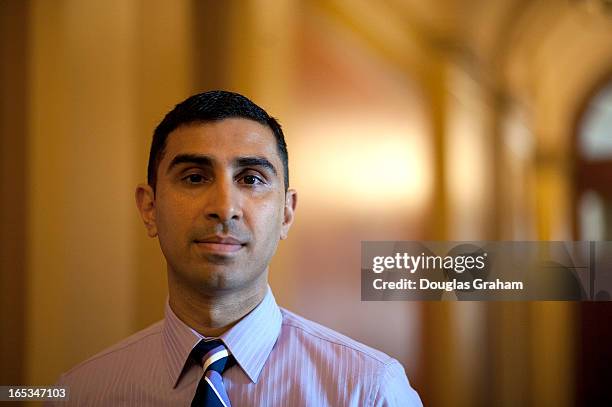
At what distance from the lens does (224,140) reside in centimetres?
159

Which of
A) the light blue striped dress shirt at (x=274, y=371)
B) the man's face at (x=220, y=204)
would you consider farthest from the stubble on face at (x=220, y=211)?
the light blue striped dress shirt at (x=274, y=371)

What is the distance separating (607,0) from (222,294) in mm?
1261

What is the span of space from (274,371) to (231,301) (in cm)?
20

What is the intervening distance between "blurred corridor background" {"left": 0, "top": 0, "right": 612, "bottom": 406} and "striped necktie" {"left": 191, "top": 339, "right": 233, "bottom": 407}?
31cm

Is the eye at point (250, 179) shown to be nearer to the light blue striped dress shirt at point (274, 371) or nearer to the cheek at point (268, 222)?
the cheek at point (268, 222)

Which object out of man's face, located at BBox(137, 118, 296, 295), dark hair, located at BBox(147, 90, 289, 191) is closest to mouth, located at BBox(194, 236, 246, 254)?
man's face, located at BBox(137, 118, 296, 295)

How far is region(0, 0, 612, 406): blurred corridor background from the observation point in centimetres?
177

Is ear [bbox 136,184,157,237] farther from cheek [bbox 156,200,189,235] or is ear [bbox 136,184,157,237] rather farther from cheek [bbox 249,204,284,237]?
cheek [bbox 249,204,284,237]

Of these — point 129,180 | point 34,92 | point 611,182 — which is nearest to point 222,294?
point 129,180

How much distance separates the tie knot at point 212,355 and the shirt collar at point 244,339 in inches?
0.5

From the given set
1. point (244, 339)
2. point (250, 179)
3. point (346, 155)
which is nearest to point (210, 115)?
point (250, 179)

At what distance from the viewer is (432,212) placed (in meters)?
1.83

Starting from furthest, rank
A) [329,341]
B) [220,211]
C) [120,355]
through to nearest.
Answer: [120,355] → [329,341] → [220,211]

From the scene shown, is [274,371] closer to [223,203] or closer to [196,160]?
[223,203]
